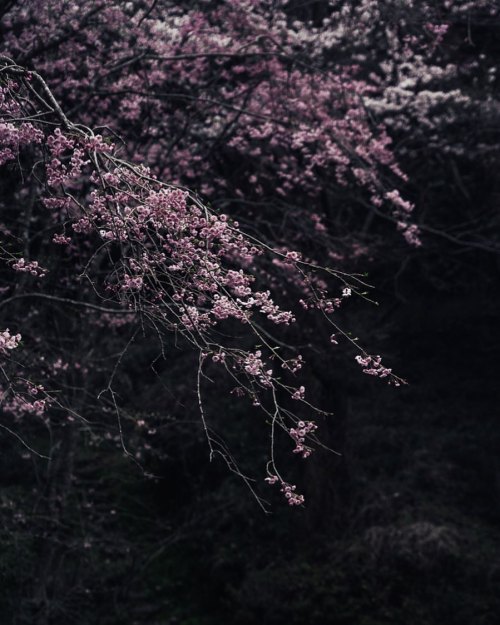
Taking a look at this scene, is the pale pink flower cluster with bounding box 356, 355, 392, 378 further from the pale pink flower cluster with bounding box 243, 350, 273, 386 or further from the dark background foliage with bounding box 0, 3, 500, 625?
the dark background foliage with bounding box 0, 3, 500, 625

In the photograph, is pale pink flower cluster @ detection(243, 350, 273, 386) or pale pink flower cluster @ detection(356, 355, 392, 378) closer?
pale pink flower cluster @ detection(243, 350, 273, 386)

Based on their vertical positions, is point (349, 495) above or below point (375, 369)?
below

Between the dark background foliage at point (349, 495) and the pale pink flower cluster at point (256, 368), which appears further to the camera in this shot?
the dark background foliage at point (349, 495)

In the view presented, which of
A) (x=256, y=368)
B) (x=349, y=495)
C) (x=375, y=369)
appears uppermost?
(x=375, y=369)

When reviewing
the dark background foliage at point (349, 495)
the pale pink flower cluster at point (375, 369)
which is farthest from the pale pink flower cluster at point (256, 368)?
the dark background foliage at point (349, 495)

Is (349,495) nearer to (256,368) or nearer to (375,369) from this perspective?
(375,369)

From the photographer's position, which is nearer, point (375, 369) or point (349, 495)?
point (375, 369)

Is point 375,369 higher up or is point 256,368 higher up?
point 375,369

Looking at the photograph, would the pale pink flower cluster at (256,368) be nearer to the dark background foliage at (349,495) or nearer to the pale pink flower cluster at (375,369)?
the pale pink flower cluster at (375,369)

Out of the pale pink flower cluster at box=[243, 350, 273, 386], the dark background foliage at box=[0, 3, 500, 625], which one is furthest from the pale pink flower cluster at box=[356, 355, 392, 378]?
the dark background foliage at box=[0, 3, 500, 625]

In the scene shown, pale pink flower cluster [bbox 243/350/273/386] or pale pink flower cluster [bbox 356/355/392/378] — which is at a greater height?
pale pink flower cluster [bbox 356/355/392/378]

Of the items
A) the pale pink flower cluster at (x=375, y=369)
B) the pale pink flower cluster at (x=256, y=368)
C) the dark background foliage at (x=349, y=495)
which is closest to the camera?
the pale pink flower cluster at (x=256, y=368)

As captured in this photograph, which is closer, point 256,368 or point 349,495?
point 256,368

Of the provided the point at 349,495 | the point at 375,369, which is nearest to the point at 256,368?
the point at 375,369
